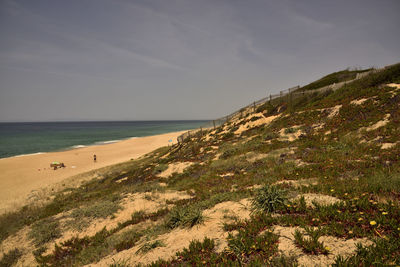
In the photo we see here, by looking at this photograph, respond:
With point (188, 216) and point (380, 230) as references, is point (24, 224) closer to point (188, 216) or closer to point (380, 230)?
point (188, 216)

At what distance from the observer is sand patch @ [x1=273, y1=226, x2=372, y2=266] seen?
305 cm

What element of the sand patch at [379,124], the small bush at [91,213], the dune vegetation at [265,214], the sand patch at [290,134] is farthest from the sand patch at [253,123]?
the small bush at [91,213]

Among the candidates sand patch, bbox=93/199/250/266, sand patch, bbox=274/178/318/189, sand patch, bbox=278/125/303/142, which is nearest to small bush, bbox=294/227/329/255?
sand patch, bbox=93/199/250/266

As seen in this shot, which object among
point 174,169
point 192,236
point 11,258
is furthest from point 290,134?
point 11,258

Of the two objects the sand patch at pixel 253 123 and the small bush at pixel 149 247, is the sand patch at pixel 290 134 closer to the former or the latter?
the sand patch at pixel 253 123

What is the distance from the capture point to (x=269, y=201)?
17.5 feet

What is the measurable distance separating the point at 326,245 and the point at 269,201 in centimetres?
200

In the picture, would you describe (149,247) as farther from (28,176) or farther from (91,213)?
(28,176)

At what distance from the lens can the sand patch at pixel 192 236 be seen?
436cm

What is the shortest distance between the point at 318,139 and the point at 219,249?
1216 centimetres

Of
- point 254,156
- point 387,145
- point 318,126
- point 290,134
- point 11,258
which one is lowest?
point 11,258

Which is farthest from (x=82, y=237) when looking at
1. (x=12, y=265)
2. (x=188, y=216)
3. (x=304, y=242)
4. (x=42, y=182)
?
(x=42, y=182)

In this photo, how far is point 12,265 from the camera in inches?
271

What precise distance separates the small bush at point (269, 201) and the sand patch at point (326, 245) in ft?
4.53
